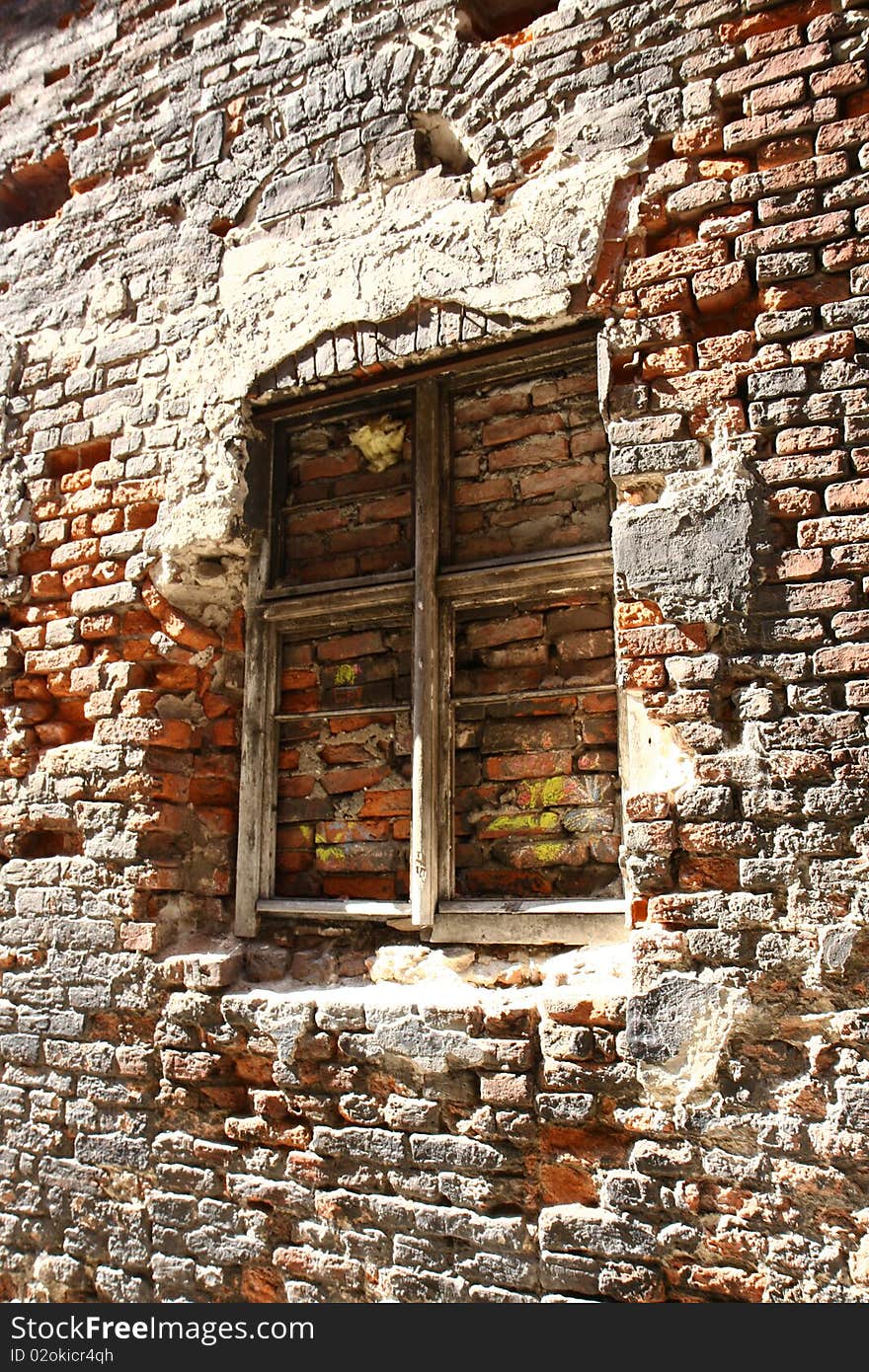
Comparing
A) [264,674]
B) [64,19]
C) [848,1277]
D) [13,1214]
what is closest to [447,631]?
[264,674]

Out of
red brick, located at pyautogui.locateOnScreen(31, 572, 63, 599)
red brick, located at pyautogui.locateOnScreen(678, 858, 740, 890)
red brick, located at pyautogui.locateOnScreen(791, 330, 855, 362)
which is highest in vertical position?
red brick, located at pyautogui.locateOnScreen(791, 330, 855, 362)

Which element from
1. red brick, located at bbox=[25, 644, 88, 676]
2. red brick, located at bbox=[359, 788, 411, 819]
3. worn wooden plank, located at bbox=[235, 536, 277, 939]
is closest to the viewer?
red brick, located at bbox=[359, 788, 411, 819]

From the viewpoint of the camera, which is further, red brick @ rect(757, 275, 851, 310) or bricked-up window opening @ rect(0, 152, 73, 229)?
bricked-up window opening @ rect(0, 152, 73, 229)

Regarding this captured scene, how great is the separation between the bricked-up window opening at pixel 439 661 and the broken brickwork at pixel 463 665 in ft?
0.16

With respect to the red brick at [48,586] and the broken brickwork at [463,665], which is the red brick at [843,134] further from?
the red brick at [48,586]

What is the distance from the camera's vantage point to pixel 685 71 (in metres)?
2.48

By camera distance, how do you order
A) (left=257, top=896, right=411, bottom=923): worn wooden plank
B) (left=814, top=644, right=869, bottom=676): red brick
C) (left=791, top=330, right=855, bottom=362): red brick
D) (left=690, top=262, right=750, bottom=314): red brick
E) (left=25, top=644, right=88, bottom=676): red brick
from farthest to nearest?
(left=25, top=644, right=88, bottom=676): red brick, (left=257, top=896, right=411, bottom=923): worn wooden plank, (left=690, top=262, right=750, bottom=314): red brick, (left=791, top=330, right=855, bottom=362): red brick, (left=814, top=644, right=869, bottom=676): red brick

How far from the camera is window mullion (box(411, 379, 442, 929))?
106 inches

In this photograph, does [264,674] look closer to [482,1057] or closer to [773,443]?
[482,1057]

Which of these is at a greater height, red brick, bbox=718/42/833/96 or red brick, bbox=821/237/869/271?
red brick, bbox=718/42/833/96

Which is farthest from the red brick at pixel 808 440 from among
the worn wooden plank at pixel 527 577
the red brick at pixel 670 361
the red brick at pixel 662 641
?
the worn wooden plank at pixel 527 577

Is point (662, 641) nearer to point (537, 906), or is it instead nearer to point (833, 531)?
point (833, 531)

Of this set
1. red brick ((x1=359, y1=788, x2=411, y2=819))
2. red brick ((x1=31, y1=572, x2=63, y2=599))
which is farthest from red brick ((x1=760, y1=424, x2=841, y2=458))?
red brick ((x1=31, y1=572, x2=63, y2=599))

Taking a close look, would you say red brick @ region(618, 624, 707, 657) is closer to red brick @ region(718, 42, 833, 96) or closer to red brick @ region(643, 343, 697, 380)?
red brick @ region(643, 343, 697, 380)
